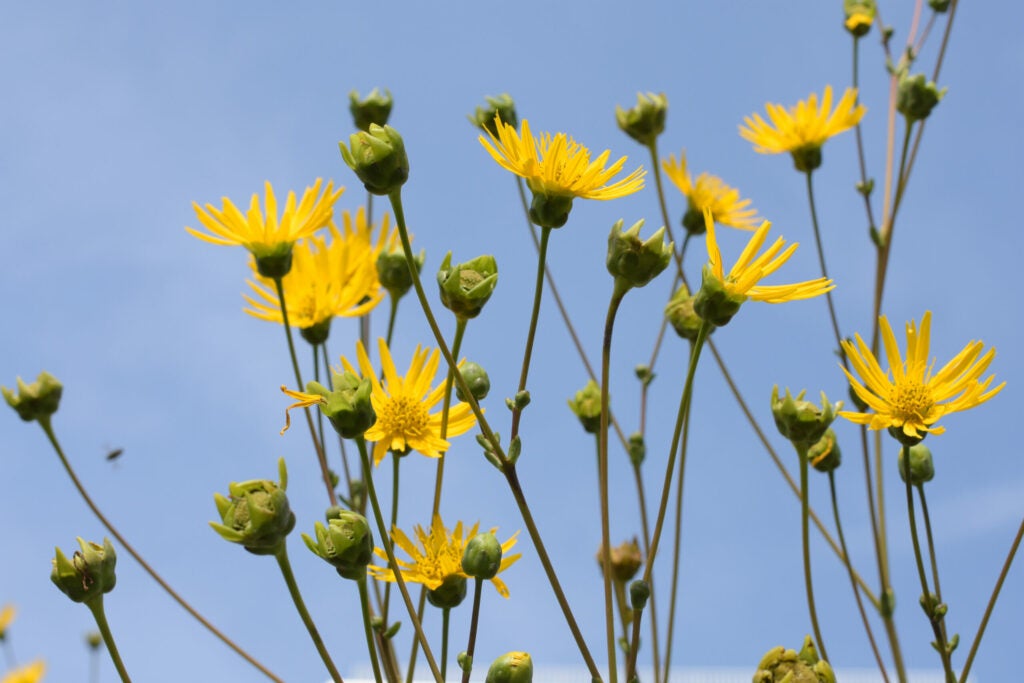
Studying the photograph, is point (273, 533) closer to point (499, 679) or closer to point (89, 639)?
point (499, 679)

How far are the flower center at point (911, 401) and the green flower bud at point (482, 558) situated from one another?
1.44 feet

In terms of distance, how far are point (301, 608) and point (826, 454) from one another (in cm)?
71

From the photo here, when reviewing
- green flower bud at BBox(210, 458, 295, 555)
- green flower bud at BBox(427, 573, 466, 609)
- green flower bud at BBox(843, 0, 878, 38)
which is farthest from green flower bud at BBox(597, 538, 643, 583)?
green flower bud at BBox(843, 0, 878, 38)

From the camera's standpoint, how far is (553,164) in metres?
0.93

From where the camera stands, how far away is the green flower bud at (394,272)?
1.29m

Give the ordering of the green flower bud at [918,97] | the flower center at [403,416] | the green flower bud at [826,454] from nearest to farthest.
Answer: the flower center at [403,416] → the green flower bud at [826,454] → the green flower bud at [918,97]

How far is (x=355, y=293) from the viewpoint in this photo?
1.34 m

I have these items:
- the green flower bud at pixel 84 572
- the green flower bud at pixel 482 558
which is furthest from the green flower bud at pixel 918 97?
the green flower bud at pixel 84 572

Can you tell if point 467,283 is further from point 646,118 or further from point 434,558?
point 646,118

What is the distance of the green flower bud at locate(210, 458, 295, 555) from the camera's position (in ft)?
2.75

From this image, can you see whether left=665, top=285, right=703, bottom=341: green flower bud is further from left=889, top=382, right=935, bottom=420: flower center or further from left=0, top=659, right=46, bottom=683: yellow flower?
left=0, top=659, right=46, bottom=683: yellow flower

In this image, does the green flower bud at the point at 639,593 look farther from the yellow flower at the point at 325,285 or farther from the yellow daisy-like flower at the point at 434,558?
the yellow flower at the point at 325,285

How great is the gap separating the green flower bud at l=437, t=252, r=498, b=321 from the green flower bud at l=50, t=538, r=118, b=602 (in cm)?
41

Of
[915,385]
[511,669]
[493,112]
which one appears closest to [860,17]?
[493,112]
